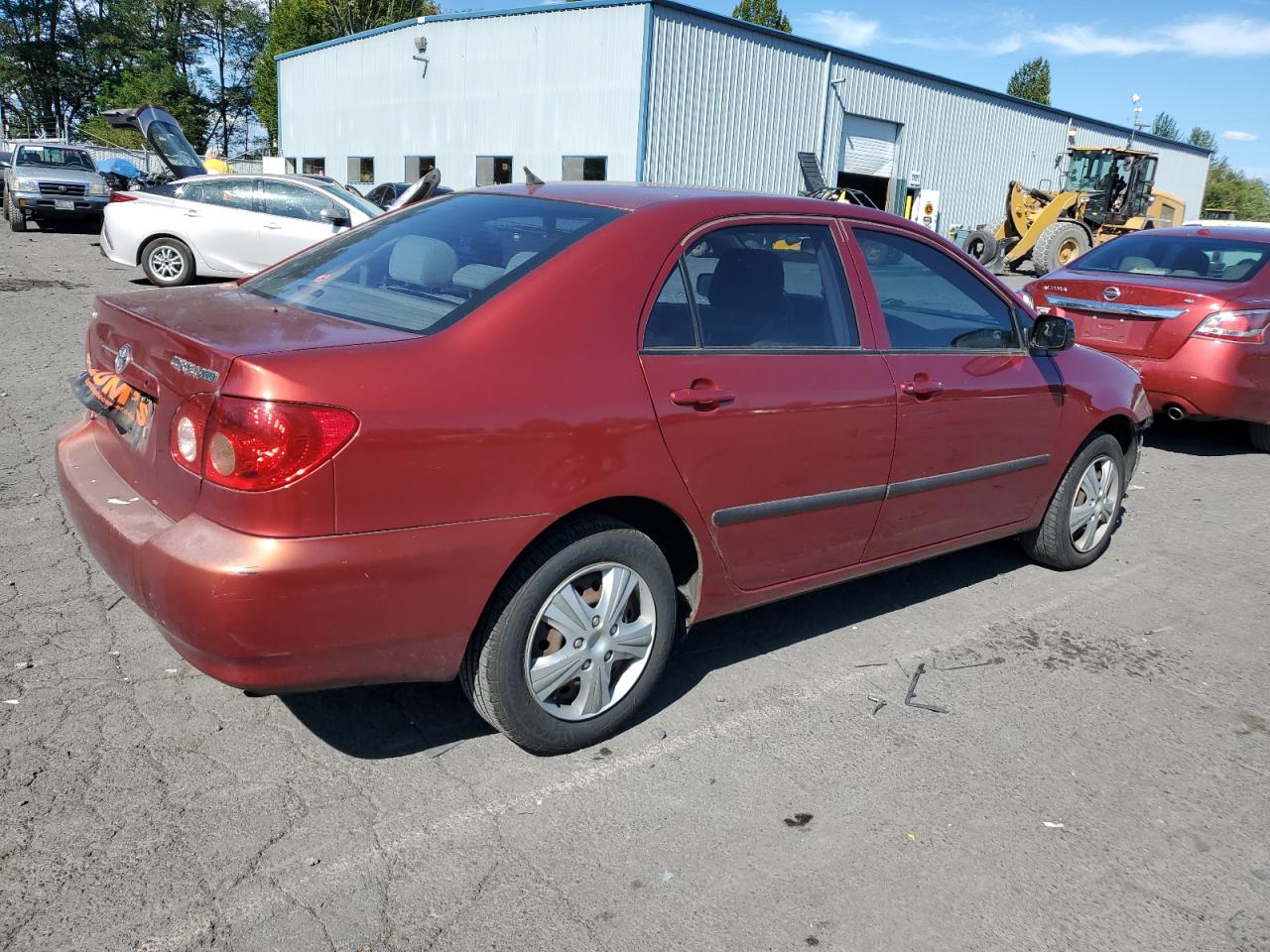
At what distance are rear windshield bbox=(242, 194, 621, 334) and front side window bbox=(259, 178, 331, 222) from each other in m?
10.1

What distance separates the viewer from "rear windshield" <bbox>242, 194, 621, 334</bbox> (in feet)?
9.91

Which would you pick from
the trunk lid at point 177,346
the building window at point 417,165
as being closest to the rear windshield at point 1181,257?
the trunk lid at point 177,346

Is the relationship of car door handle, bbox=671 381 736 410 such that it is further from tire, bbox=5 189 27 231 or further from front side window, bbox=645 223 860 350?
tire, bbox=5 189 27 231

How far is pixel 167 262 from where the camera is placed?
13.0 metres

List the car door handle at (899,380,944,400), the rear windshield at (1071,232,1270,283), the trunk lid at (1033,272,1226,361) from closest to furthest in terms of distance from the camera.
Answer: the car door handle at (899,380,944,400)
the trunk lid at (1033,272,1226,361)
the rear windshield at (1071,232,1270,283)

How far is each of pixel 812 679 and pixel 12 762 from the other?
254 centimetres

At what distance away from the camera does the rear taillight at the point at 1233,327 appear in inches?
283

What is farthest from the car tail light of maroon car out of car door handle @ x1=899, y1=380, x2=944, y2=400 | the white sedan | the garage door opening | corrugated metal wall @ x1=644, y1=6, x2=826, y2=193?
the garage door opening

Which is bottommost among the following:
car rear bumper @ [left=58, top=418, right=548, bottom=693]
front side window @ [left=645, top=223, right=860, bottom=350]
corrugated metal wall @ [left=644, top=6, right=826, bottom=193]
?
car rear bumper @ [left=58, top=418, right=548, bottom=693]

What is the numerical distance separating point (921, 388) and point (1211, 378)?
4.45 meters

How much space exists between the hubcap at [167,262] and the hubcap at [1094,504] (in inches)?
454

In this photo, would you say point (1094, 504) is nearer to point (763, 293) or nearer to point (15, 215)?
point (763, 293)

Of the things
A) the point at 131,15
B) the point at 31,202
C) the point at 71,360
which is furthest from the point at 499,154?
the point at 131,15

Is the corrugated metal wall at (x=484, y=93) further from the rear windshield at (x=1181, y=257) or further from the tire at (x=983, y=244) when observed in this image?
the rear windshield at (x=1181, y=257)
